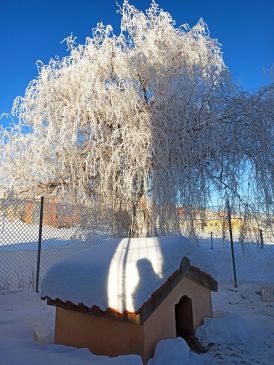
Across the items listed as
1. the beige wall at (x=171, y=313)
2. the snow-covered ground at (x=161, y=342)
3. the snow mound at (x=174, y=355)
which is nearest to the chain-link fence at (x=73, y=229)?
the snow-covered ground at (x=161, y=342)

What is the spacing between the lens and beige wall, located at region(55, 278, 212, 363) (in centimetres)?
288

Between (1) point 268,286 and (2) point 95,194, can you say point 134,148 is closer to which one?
(2) point 95,194

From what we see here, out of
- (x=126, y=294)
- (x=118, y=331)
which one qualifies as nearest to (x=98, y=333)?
(x=118, y=331)

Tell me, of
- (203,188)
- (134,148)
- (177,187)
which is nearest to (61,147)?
(134,148)

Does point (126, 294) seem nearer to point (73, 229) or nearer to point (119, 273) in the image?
point (119, 273)

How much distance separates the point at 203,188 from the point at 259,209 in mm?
1242

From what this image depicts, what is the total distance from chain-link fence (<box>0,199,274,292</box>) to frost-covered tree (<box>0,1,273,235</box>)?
0.42 meters

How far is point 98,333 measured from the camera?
121 inches

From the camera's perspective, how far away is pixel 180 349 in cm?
297

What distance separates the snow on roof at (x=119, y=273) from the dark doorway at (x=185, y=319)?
0.47 metres

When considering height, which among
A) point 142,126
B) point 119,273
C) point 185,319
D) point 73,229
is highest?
point 142,126

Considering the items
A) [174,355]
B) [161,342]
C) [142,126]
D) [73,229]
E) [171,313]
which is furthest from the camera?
[73,229]

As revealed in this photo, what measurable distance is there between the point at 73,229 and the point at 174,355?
16.6ft

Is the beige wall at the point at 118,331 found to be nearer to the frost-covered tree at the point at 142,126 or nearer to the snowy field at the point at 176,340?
the snowy field at the point at 176,340
